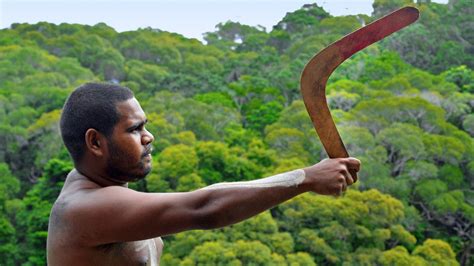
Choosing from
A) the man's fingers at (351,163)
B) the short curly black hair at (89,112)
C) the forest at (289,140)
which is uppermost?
the short curly black hair at (89,112)

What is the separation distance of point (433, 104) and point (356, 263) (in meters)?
8.07

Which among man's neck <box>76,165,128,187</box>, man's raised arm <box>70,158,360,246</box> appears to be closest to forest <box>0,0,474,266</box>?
man's neck <box>76,165,128,187</box>

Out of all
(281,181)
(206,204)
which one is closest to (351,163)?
(281,181)

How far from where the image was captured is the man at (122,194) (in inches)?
85.7

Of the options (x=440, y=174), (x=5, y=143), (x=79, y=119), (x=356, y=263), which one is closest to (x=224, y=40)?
(x=5, y=143)

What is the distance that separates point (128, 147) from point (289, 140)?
905 inches

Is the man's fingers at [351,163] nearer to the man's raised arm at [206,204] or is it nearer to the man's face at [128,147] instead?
the man's raised arm at [206,204]

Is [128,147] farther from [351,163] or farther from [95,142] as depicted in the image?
[351,163]

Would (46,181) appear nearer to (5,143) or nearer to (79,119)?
(5,143)

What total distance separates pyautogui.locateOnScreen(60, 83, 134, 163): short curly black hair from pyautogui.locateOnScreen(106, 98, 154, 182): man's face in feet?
0.06

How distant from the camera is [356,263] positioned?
20.5m

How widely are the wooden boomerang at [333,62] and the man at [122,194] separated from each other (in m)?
0.12

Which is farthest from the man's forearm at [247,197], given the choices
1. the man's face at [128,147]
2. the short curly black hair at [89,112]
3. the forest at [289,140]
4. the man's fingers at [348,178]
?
the forest at [289,140]

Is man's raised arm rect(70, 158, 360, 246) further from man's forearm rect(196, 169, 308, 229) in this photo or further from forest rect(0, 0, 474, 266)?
forest rect(0, 0, 474, 266)
